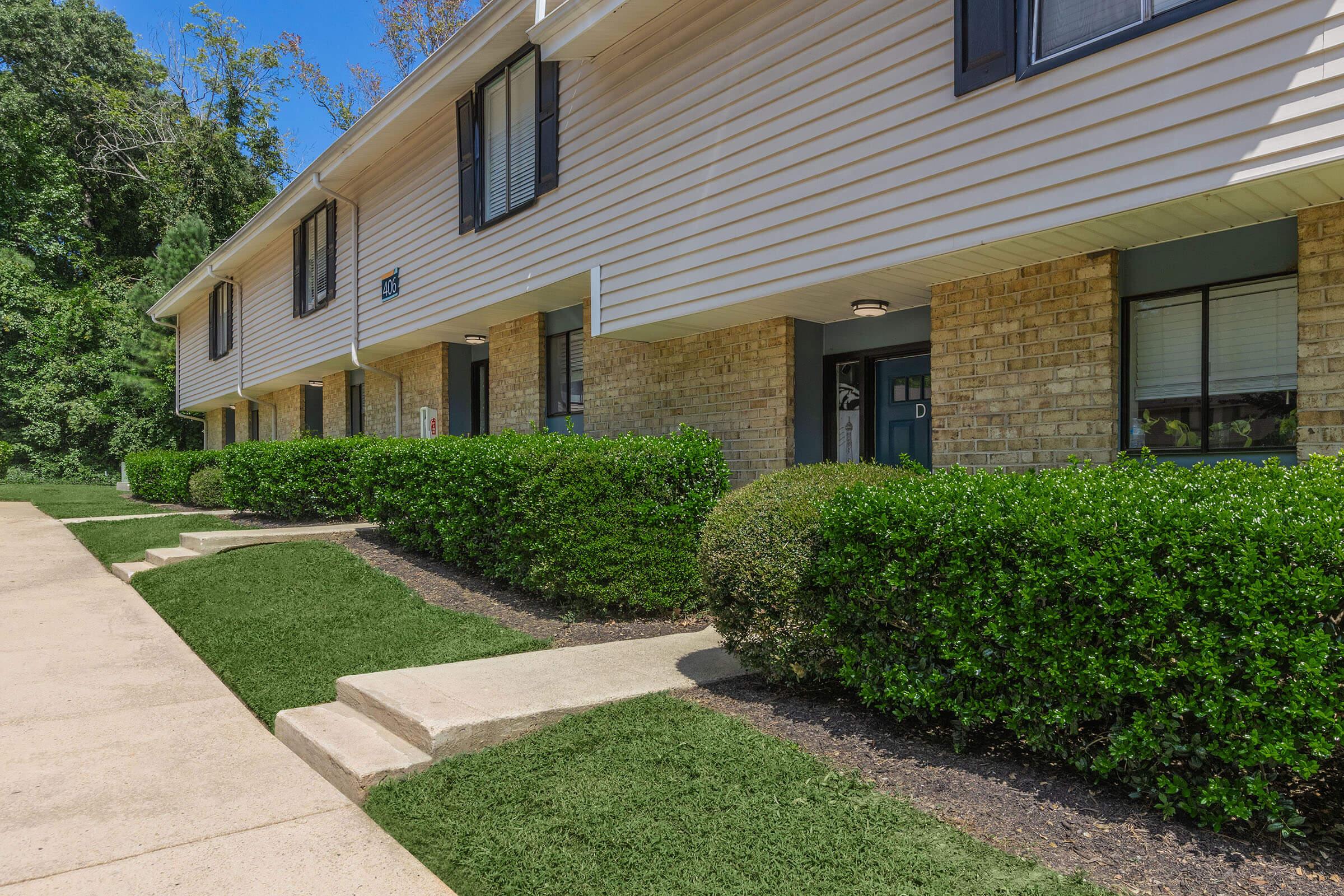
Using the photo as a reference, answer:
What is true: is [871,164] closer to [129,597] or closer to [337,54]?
[129,597]

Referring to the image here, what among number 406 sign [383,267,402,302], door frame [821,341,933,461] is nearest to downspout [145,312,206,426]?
number 406 sign [383,267,402,302]

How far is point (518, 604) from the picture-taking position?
7043 millimetres

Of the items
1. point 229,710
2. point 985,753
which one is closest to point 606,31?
point 229,710

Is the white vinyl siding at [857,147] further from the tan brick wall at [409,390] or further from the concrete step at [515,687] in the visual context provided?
the concrete step at [515,687]

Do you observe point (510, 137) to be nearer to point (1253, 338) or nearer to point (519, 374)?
point (519, 374)

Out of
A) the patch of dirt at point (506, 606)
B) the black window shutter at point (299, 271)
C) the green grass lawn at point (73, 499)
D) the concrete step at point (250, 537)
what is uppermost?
the black window shutter at point (299, 271)

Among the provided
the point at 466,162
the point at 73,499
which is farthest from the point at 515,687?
the point at 73,499

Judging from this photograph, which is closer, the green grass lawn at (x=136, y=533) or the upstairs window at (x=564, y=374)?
the upstairs window at (x=564, y=374)

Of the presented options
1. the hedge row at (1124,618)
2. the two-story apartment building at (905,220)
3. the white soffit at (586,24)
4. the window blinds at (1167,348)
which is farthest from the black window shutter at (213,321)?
the hedge row at (1124,618)

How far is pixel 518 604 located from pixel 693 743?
3.57 m

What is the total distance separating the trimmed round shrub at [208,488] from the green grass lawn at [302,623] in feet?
27.0

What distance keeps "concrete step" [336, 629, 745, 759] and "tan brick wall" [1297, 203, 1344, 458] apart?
339 centimetres

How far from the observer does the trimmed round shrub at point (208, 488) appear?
16.7 m

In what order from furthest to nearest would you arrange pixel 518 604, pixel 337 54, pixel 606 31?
pixel 337 54 < pixel 606 31 < pixel 518 604
